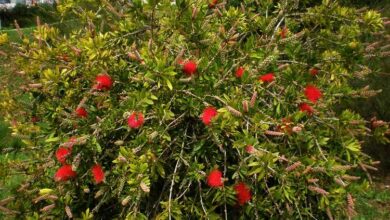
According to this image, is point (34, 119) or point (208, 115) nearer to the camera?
point (208, 115)

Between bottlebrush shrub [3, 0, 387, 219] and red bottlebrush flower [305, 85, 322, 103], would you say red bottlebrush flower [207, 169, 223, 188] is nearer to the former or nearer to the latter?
bottlebrush shrub [3, 0, 387, 219]

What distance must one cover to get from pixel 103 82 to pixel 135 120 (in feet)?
1.22

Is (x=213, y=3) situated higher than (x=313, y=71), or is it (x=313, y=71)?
(x=213, y=3)

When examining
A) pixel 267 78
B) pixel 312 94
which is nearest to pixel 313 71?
pixel 312 94

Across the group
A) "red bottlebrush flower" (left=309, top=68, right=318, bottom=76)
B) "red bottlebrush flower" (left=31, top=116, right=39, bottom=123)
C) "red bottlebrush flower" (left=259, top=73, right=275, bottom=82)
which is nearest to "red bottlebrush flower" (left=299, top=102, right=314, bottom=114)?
"red bottlebrush flower" (left=259, top=73, right=275, bottom=82)

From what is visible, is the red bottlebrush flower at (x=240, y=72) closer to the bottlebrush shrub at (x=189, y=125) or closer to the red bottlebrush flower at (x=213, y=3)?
the bottlebrush shrub at (x=189, y=125)

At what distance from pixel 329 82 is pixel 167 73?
1228 mm

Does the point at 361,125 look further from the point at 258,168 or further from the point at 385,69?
the point at 385,69

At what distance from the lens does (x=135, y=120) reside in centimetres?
285

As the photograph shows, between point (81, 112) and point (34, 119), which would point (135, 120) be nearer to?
A: point (81, 112)

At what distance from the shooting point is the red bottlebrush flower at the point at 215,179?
285 cm

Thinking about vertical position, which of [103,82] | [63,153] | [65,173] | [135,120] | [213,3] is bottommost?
[65,173]

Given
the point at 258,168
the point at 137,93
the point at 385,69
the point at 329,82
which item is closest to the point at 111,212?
the point at 137,93

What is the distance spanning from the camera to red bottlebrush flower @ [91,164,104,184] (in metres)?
3.01
